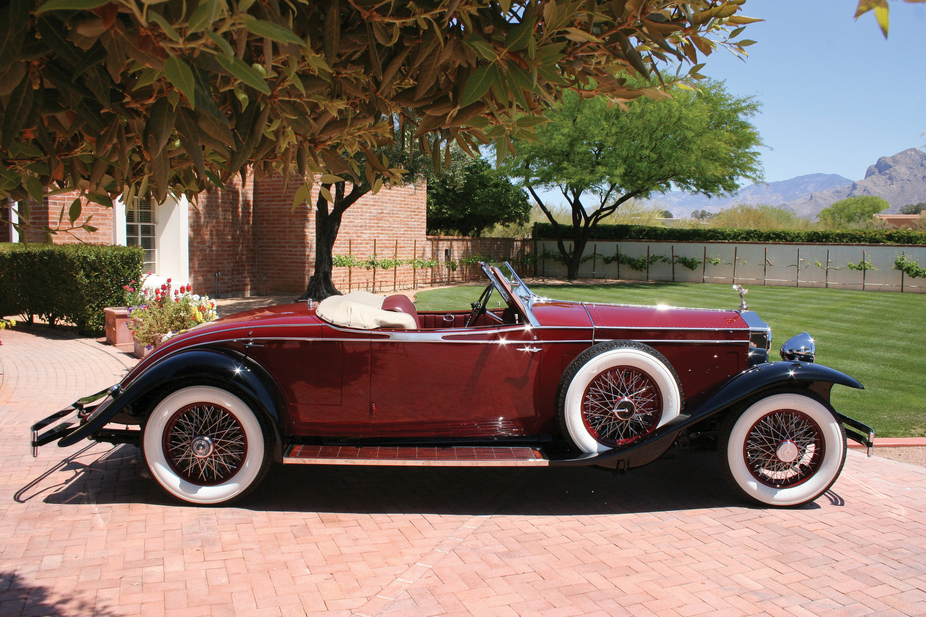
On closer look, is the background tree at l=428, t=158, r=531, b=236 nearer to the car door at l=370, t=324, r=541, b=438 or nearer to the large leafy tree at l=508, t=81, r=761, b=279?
the large leafy tree at l=508, t=81, r=761, b=279

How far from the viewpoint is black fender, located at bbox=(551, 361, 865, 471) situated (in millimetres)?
4273

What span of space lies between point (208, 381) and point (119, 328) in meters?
6.82

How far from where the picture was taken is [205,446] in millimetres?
4324

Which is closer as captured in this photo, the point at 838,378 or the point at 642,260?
the point at 838,378

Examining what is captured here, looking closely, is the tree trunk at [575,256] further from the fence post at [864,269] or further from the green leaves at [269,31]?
the green leaves at [269,31]

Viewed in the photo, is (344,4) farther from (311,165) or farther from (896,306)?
(896,306)

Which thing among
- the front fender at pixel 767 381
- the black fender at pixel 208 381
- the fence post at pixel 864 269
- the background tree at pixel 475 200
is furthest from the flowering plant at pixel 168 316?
the fence post at pixel 864 269

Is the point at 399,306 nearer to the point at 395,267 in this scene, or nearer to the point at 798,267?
the point at 395,267

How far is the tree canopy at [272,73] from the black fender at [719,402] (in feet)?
8.04

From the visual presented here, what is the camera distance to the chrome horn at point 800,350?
4.73 m

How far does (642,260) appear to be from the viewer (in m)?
30.2

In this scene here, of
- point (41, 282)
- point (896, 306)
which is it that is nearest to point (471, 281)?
point (896, 306)

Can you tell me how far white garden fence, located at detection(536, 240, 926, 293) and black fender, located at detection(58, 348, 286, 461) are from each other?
90.9ft

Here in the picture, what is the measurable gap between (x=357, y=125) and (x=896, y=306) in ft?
72.7
